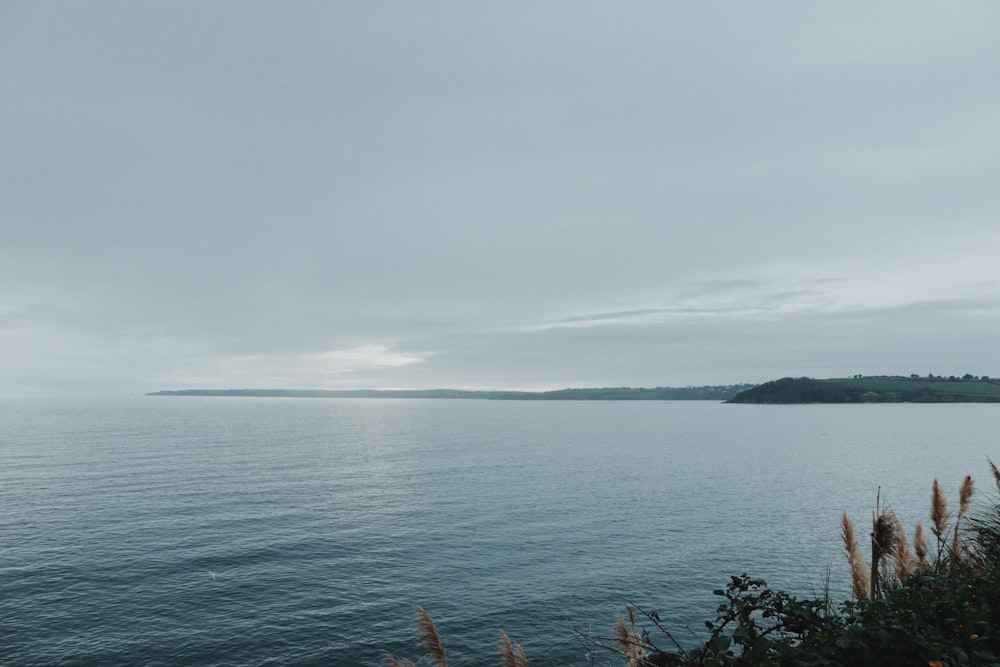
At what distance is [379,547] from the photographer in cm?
4022

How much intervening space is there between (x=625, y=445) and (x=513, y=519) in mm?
77386

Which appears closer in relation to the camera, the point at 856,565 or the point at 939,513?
the point at 939,513

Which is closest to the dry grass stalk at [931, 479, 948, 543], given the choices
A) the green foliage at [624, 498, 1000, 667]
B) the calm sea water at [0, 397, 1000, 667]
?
the calm sea water at [0, 397, 1000, 667]

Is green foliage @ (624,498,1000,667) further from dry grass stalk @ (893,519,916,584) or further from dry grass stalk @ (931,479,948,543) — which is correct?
dry grass stalk @ (931,479,948,543)

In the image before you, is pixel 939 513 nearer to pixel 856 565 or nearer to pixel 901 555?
pixel 901 555

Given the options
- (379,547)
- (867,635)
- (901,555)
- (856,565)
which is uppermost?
(867,635)

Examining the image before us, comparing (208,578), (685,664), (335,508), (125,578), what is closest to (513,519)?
(335,508)

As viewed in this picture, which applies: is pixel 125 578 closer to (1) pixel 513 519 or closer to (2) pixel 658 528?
(1) pixel 513 519

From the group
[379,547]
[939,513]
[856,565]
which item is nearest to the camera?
[939,513]

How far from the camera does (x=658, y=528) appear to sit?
152 feet

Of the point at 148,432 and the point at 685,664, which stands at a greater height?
the point at 685,664

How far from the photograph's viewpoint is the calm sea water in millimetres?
25844

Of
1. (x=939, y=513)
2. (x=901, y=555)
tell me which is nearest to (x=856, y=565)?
(x=901, y=555)

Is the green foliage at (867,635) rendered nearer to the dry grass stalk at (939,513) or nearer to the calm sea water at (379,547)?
the calm sea water at (379,547)
